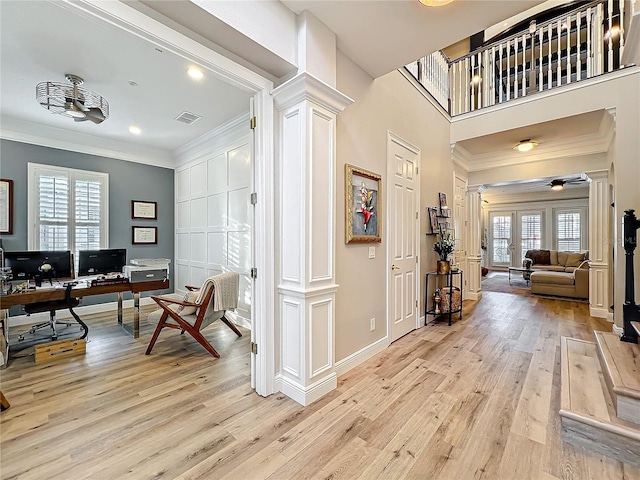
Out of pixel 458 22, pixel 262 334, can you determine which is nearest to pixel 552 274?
pixel 458 22

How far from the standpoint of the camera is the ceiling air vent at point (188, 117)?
3.96m

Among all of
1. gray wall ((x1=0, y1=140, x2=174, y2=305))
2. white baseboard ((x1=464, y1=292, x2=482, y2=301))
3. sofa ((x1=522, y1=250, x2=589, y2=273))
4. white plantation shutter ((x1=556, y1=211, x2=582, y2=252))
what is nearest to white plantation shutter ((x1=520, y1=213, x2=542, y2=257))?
white plantation shutter ((x1=556, y1=211, x2=582, y2=252))

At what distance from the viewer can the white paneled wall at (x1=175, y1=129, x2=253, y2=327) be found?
4.11m

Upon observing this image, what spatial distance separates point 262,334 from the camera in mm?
2270

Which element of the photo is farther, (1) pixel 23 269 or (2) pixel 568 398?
(1) pixel 23 269

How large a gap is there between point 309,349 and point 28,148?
5.12 metres

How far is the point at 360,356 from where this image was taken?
112 inches

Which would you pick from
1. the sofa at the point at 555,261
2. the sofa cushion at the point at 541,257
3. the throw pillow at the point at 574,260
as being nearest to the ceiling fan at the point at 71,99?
the sofa at the point at 555,261

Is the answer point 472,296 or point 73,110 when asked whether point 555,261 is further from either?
point 73,110

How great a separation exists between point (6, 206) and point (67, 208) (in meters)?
0.65

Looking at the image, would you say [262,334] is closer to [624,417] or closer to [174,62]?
[624,417]

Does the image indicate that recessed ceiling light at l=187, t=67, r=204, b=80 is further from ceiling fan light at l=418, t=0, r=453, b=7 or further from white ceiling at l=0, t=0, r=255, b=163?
ceiling fan light at l=418, t=0, r=453, b=7

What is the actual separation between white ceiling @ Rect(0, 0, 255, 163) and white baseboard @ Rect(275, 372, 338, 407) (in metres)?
2.53

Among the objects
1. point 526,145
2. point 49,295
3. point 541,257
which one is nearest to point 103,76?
point 49,295
